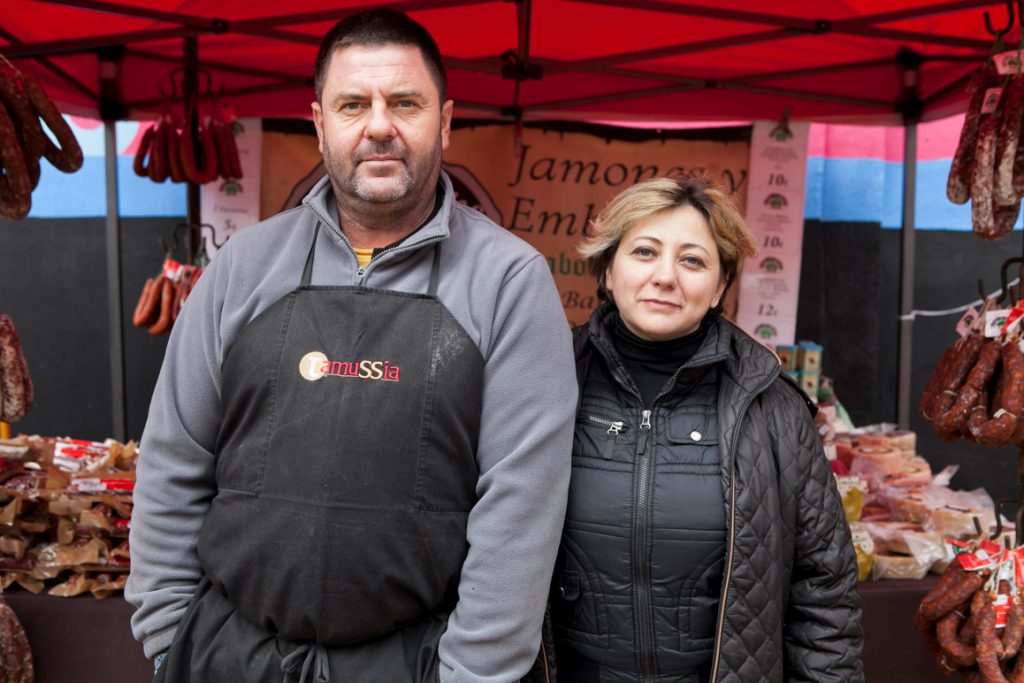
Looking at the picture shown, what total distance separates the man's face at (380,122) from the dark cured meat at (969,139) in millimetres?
2016

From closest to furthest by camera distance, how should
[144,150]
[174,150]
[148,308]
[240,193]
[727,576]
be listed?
[727,576]
[174,150]
[148,308]
[144,150]
[240,193]

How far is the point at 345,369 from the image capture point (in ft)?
5.71

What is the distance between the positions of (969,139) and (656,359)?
65.6 inches

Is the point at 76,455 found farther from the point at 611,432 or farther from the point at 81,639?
the point at 611,432

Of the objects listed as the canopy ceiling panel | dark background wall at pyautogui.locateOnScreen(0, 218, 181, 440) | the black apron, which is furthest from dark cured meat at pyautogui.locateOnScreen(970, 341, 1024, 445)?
dark background wall at pyautogui.locateOnScreen(0, 218, 181, 440)

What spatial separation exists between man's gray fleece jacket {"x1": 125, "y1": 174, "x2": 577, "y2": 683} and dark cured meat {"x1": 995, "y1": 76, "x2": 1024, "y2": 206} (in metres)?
1.72

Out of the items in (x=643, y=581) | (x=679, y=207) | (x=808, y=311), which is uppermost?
(x=679, y=207)

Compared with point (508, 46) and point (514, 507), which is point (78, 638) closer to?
point (514, 507)

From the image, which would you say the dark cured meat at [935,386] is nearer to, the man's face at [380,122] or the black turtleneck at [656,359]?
the black turtleneck at [656,359]

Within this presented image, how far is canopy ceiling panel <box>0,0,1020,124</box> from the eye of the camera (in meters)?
3.70

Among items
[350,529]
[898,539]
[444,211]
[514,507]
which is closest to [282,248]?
[444,211]

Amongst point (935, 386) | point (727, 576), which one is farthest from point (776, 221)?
point (727, 576)

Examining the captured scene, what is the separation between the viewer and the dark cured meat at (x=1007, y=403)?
8.64 feet

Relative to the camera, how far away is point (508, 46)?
450cm
